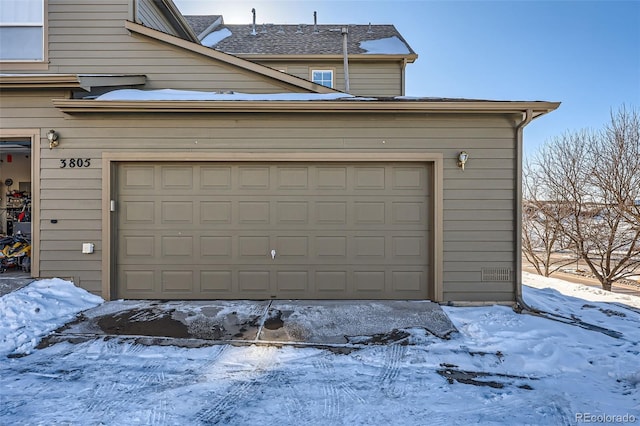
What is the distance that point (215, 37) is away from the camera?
11.2m

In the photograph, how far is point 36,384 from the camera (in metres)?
2.88

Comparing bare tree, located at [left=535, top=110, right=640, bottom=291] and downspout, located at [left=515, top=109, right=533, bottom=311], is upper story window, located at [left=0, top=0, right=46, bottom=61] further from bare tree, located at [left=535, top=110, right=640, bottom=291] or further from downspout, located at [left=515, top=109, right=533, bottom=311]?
bare tree, located at [left=535, top=110, right=640, bottom=291]

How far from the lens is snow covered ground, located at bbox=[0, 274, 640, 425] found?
8.22ft

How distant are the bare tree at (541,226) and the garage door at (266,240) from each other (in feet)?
39.5

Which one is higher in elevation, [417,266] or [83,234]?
[83,234]

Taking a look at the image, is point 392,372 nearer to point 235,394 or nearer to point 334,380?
point 334,380

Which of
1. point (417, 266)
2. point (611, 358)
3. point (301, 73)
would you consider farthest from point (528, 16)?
point (611, 358)

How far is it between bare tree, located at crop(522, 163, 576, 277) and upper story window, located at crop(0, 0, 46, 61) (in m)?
16.8

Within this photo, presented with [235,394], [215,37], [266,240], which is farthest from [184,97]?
[215,37]

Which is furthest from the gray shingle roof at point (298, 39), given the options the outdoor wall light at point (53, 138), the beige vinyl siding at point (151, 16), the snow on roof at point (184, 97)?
the outdoor wall light at point (53, 138)

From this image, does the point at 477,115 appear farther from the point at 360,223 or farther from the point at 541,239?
the point at 541,239

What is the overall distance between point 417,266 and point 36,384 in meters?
4.56

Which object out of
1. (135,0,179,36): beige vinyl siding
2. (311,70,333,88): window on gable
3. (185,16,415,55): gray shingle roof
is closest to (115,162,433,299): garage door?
(135,0,179,36): beige vinyl siding

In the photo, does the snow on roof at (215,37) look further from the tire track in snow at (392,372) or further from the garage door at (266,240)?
the tire track in snow at (392,372)
